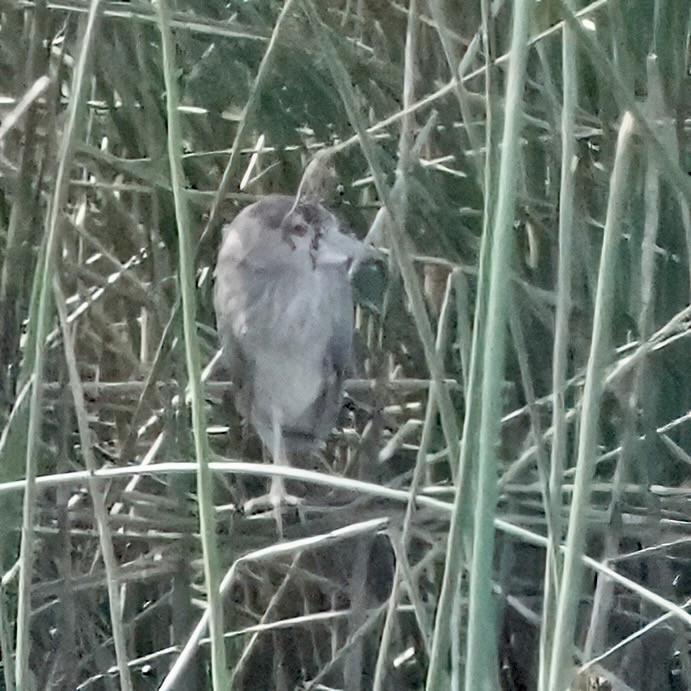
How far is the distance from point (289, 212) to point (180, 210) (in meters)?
0.27

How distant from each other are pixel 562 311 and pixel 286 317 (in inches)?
12.3

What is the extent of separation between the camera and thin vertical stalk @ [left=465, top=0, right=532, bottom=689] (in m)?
0.19

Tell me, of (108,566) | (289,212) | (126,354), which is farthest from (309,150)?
(108,566)

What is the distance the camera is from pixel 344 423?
501mm

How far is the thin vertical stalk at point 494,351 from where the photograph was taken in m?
0.19

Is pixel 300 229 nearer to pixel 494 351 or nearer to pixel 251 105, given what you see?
pixel 251 105

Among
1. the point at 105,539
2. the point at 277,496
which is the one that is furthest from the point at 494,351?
the point at 277,496

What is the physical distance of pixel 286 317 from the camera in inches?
20.8

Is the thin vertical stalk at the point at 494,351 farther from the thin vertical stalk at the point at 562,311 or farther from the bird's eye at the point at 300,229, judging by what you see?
the bird's eye at the point at 300,229

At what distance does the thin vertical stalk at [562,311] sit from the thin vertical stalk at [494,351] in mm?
22

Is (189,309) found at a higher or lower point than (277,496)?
higher

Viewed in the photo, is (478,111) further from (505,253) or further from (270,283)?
(505,253)

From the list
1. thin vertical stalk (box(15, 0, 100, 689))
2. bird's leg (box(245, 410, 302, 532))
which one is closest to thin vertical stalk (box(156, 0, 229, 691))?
thin vertical stalk (box(15, 0, 100, 689))

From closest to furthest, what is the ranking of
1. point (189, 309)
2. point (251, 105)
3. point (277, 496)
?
point (189, 309)
point (251, 105)
point (277, 496)
